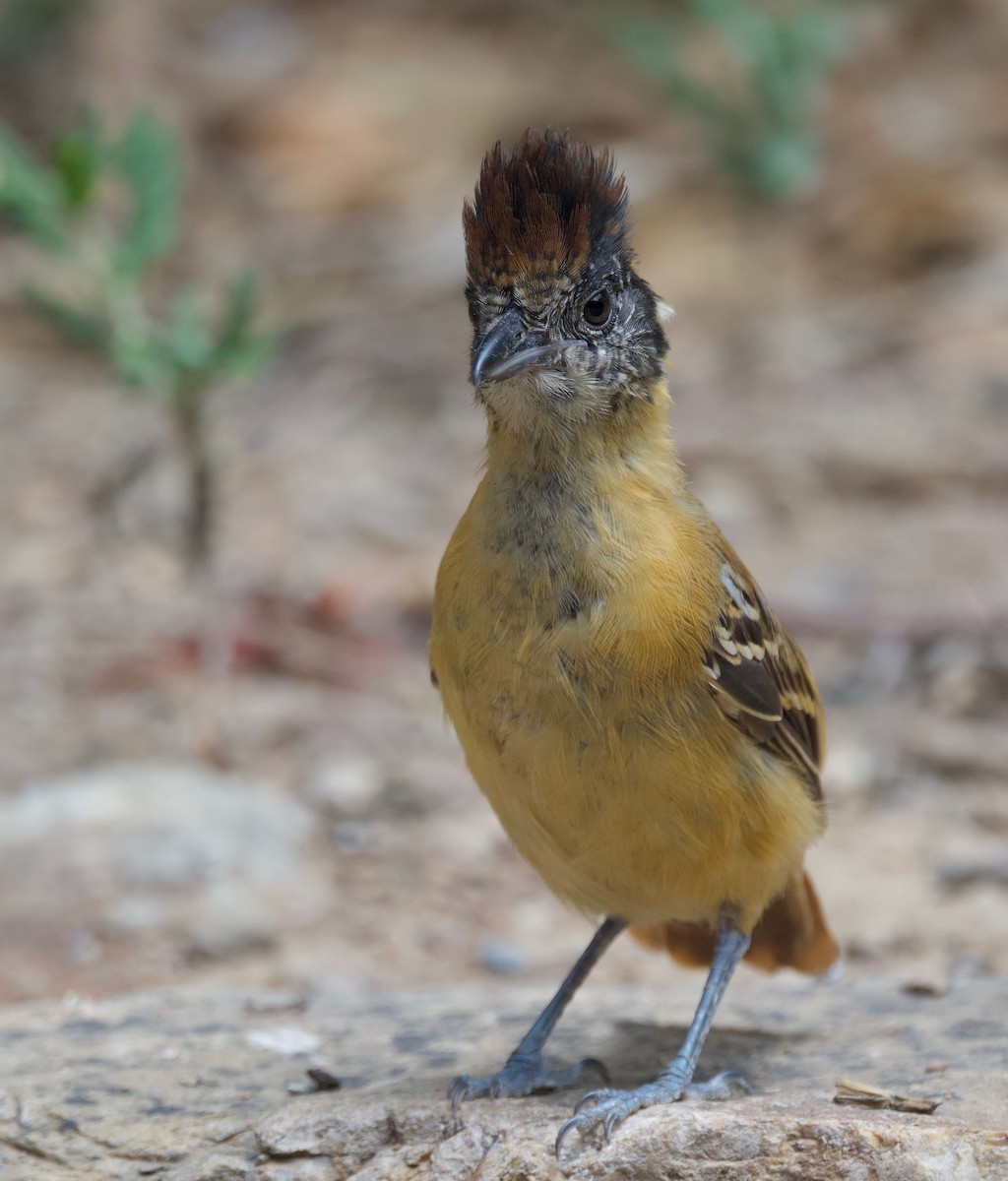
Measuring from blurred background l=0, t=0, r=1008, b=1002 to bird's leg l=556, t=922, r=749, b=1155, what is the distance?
1.08 meters

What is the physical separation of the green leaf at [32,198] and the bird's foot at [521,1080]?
4.49m

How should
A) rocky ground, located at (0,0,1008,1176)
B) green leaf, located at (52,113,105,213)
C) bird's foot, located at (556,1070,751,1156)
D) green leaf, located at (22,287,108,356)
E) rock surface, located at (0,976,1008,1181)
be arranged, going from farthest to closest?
green leaf, located at (22,287,108,356) < green leaf, located at (52,113,105,213) < rocky ground, located at (0,0,1008,1176) < bird's foot, located at (556,1070,751,1156) < rock surface, located at (0,976,1008,1181)

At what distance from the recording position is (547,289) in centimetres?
446

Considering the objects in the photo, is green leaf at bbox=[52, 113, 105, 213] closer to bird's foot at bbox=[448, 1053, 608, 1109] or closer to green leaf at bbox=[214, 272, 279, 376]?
green leaf at bbox=[214, 272, 279, 376]

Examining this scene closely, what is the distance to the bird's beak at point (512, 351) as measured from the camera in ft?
14.2

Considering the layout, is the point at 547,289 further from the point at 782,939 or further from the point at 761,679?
the point at 782,939

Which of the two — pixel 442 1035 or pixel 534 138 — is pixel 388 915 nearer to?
pixel 442 1035

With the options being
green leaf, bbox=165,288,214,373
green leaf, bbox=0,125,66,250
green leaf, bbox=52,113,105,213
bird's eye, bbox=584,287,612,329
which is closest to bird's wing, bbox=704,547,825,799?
bird's eye, bbox=584,287,612,329

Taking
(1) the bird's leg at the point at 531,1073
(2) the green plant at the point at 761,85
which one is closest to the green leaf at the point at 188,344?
(1) the bird's leg at the point at 531,1073

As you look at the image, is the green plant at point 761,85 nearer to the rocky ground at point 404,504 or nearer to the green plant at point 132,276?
the rocky ground at point 404,504

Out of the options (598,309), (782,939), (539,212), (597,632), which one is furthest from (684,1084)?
(539,212)

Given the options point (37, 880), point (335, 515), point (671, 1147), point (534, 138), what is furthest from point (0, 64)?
point (671, 1147)

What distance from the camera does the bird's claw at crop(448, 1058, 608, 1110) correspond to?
14.0ft

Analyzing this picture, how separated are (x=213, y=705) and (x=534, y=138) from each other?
3923 mm
